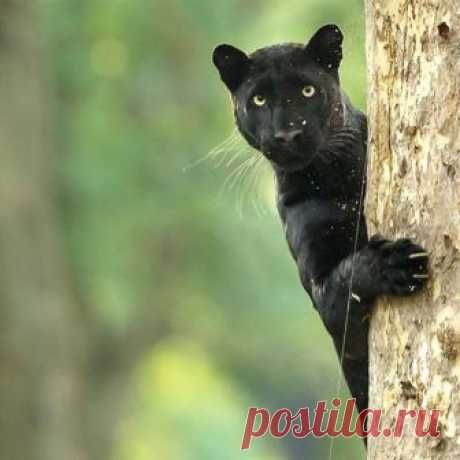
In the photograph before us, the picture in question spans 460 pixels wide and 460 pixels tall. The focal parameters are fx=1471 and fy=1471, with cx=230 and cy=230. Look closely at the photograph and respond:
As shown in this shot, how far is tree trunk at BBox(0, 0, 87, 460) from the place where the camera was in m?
13.4

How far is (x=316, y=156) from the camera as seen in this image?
6387 millimetres

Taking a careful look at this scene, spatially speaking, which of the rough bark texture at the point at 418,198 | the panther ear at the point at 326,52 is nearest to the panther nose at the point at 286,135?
the panther ear at the point at 326,52

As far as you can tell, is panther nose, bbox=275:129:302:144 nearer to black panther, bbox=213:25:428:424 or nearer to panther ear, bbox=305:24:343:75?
black panther, bbox=213:25:428:424

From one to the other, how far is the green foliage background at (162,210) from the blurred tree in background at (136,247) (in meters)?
0.03

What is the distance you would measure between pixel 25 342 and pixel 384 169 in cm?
845

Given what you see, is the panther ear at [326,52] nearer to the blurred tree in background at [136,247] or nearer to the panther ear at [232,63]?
the panther ear at [232,63]

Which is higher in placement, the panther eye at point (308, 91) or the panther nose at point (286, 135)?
the panther eye at point (308, 91)

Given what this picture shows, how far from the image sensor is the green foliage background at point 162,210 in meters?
16.7

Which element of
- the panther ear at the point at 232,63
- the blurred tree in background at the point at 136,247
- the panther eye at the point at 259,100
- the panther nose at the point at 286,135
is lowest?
the blurred tree in background at the point at 136,247

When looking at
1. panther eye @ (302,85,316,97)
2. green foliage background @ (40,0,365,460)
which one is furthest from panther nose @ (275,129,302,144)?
green foliage background @ (40,0,365,460)

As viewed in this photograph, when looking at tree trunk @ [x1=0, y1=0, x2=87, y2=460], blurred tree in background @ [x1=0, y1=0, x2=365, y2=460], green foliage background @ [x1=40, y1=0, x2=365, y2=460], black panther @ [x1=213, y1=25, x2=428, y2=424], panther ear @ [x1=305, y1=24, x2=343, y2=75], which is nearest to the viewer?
black panther @ [x1=213, y1=25, x2=428, y2=424]

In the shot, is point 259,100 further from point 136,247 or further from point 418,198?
point 136,247

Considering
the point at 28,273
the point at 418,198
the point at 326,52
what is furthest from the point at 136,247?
the point at 418,198

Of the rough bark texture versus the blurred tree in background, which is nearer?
the rough bark texture
